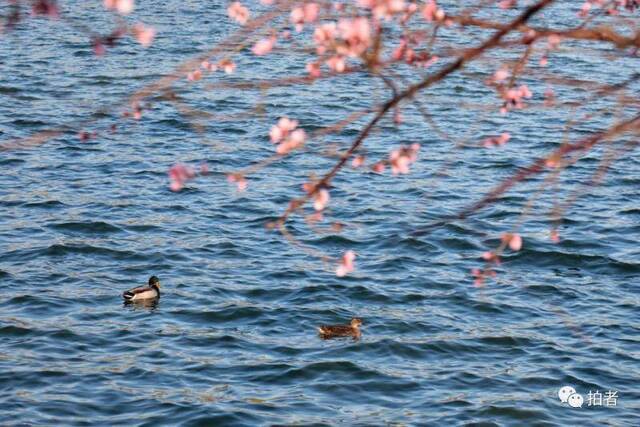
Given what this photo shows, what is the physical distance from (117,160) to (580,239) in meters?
7.54

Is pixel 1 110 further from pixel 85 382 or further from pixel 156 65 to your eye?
pixel 85 382

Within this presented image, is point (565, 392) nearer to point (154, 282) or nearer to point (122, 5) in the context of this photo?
point (154, 282)

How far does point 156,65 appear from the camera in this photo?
24.7 meters

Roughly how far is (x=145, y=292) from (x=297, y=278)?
6.58 feet

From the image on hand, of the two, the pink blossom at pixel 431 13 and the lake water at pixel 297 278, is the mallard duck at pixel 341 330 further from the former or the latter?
the pink blossom at pixel 431 13

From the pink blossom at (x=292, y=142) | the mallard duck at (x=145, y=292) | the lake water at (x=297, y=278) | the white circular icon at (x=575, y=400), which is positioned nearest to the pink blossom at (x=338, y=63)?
the pink blossom at (x=292, y=142)

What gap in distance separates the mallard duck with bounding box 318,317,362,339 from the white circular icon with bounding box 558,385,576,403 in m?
2.38

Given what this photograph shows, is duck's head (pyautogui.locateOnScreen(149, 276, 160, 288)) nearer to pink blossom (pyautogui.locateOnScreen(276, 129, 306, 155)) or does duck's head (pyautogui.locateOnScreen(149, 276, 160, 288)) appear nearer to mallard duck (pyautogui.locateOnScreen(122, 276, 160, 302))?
mallard duck (pyautogui.locateOnScreen(122, 276, 160, 302))

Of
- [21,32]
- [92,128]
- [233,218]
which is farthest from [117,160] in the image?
[21,32]

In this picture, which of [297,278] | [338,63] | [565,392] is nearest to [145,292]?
[297,278]

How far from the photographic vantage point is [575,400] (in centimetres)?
1189

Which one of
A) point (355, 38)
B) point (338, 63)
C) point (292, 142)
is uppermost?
point (355, 38)

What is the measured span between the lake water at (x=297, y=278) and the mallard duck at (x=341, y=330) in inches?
5.5

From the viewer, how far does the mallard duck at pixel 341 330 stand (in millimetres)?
13072
